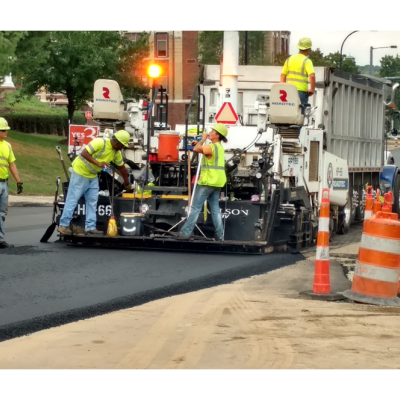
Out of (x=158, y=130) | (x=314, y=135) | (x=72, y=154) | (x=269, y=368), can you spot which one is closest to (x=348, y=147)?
(x=314, y=135)

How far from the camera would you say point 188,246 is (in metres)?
14.3

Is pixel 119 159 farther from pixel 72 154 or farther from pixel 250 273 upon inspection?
pixel 250 273

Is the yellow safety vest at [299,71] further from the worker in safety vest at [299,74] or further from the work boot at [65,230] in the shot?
the work boot at [65,230]

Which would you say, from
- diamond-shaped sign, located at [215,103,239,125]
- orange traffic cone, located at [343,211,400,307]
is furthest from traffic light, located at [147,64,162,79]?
orange traffic cone, located at [343,211,400,307]

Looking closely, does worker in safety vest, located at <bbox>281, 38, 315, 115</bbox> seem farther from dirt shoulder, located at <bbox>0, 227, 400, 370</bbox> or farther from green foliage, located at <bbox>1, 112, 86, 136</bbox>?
green foliage, located at <bbox>1, 112, 86, 136</bbox>

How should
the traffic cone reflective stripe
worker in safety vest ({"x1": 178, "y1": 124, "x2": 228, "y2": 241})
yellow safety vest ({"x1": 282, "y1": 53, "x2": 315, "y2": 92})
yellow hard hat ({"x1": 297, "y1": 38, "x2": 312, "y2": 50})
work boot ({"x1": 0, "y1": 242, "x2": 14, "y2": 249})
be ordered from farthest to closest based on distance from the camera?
yellow hard hat ({"x1": 297, "y1": 38, "x2": 312, "y2": 50}) → yellow safety vest ({"x1": 282, "y1": 53, "x2": 315, "y2": 92}) → work boot ({"x1": 0, "y1": 242, "x2": 14, "y2": 249}) → worker in safety vest ({"x1": 178, "y1": 124, "x2": 228, "y2": 241}) → the traffic cone reflective stripe

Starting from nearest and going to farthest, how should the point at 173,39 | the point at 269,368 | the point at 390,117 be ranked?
the point at 269,368, the point at 390,117, the point at 173,39

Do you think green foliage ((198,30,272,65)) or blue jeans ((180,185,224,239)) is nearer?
blue jeans ((180,185,224,239))

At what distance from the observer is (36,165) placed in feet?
124

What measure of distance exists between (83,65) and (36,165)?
13.6 meters

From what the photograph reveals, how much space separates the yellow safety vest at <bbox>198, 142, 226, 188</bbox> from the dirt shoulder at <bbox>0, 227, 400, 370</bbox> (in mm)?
3619

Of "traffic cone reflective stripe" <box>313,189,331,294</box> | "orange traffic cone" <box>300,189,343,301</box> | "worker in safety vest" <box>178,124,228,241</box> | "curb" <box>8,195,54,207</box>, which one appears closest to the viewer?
"orange traffic cone" <box>300,189,343,301</box>

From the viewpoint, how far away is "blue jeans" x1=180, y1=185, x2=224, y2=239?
14.2 meters

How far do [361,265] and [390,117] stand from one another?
12.9 meters
